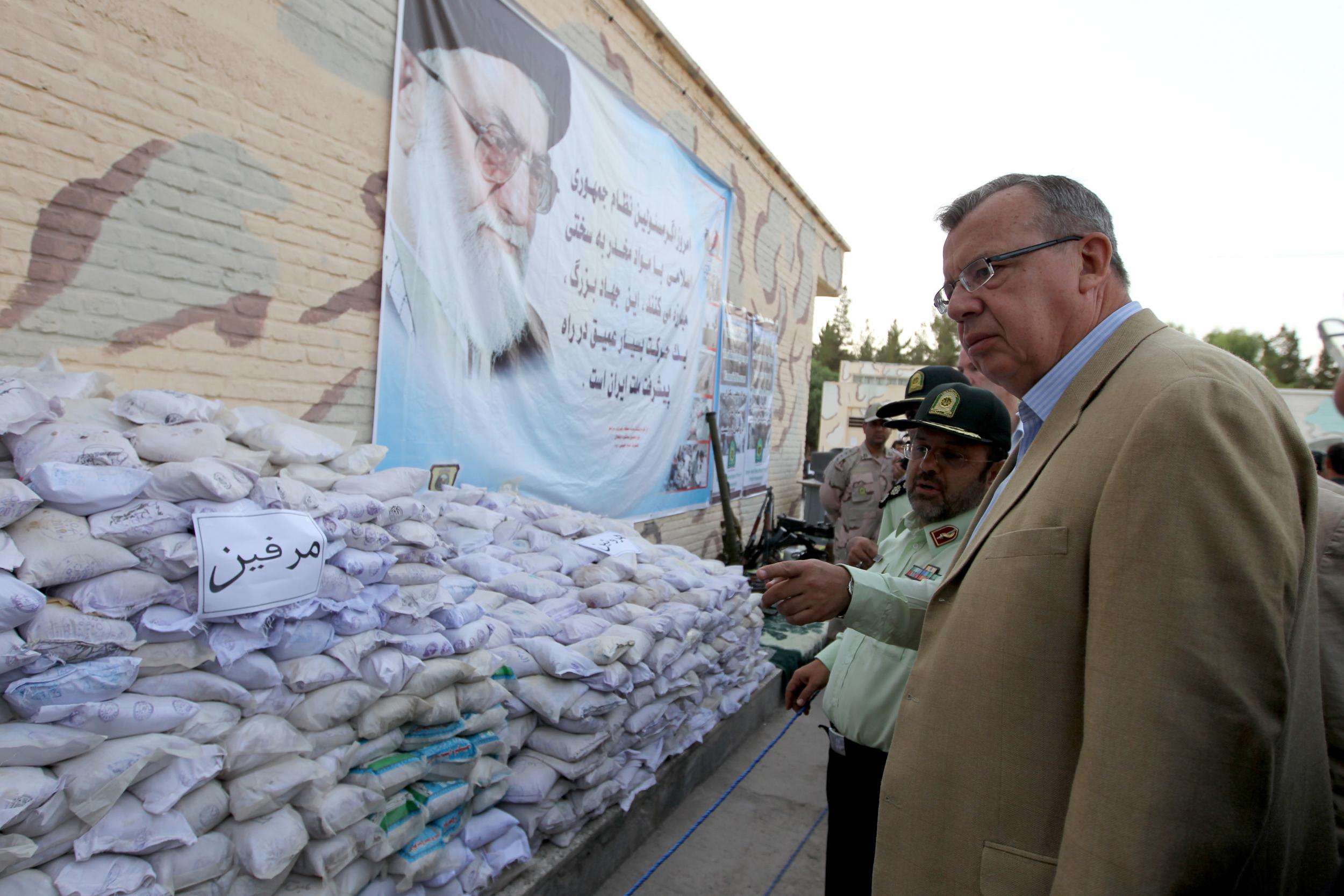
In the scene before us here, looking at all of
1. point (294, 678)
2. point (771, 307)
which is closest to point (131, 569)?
point (294, 678)

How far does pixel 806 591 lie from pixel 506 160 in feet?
11.4

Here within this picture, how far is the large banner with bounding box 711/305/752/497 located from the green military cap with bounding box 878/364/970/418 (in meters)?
4.53

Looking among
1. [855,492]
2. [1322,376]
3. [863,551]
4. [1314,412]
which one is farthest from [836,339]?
[863,551]

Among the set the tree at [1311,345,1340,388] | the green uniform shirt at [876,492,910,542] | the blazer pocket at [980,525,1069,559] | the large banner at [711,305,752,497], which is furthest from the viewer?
the tree at [1311,345,1340,388]

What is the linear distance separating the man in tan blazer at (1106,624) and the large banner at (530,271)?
3.07 metres

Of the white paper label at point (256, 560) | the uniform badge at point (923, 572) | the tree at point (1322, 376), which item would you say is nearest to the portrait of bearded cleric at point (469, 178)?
the white paper label at point (256, 560)

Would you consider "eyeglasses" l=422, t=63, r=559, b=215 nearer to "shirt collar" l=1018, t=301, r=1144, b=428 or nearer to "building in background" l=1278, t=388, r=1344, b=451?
"shirt collar" l=1018, t=301, r=1144, b=428

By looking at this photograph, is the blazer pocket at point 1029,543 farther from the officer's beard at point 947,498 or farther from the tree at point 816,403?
the tree at point 816,403

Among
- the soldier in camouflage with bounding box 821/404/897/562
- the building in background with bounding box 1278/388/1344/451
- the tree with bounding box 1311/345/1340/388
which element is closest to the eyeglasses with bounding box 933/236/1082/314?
the soldier in camouflage with bounding box 821/404/897/562

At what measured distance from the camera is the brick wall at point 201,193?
241 centimetres

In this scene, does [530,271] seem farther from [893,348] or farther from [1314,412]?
[893,348]

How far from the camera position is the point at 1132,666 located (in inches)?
33.7

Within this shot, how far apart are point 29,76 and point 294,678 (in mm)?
2175

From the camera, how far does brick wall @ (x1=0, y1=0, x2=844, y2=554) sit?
2.41 meters
